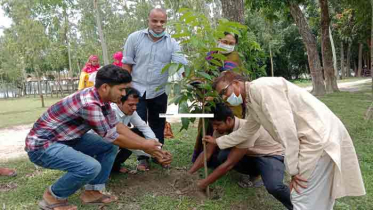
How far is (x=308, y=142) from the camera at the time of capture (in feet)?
6.63

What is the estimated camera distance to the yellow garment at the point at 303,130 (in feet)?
6.52

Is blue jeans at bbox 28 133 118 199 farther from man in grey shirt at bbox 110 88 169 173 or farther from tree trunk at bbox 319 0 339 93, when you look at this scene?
tree trunk at bbox 319 0 339 93

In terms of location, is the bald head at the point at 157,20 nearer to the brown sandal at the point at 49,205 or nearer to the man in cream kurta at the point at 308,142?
the man in cream kurta at the point at 308,142

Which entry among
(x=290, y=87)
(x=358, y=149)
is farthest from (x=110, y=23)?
(x=290, y=87)

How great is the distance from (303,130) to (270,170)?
2.50 feet

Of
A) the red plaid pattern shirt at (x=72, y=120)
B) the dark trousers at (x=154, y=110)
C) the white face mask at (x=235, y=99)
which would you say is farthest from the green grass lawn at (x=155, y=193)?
the white face mask at (x=235, y=99)

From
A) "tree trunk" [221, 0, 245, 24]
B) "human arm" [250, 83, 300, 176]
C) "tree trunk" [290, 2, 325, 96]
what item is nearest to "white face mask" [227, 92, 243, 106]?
"human arm" [250, 83, 300, 176]

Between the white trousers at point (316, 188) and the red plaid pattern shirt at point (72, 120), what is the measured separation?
4.69ft

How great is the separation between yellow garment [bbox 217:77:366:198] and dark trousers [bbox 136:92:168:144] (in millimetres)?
1630

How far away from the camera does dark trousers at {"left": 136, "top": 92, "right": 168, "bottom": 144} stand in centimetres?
365

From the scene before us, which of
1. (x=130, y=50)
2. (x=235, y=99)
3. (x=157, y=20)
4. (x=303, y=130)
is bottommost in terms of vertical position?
(x=303, y=130)

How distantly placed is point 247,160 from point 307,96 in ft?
3.78

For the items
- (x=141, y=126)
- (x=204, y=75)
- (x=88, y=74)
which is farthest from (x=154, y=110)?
(x=88, y=74)

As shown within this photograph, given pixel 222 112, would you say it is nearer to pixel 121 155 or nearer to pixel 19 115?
pixel 121 155
